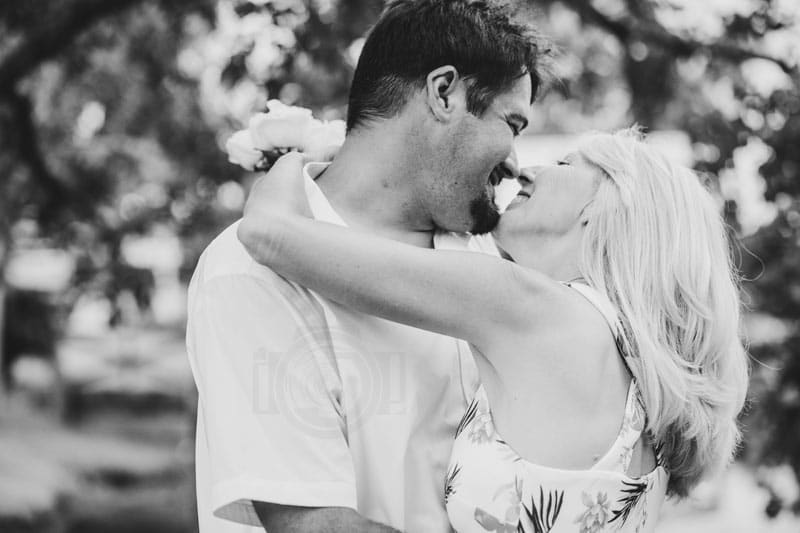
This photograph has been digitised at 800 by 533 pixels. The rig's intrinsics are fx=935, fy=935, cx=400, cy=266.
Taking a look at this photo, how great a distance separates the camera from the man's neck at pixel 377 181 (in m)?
2.17

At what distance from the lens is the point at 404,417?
6.46 feet

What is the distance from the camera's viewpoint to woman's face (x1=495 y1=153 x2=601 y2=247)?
2.15 metres

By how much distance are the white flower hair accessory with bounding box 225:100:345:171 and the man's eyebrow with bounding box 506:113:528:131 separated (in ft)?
1.60

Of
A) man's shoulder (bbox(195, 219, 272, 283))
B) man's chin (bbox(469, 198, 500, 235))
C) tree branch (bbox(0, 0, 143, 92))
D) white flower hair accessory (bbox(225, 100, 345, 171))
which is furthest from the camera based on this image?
tree branch (bbox(0, 0, 143, 92))

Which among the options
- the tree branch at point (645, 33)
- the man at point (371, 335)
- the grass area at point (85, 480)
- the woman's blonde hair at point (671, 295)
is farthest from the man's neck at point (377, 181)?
the grass area at point (85, 480)

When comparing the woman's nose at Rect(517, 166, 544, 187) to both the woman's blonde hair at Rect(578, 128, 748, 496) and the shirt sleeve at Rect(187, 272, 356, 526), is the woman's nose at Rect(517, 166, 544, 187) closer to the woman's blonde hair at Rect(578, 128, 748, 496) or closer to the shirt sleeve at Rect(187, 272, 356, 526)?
the woman's blonde hair at Rect(578, 128, 748, 496)

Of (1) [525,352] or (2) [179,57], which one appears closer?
(1) [525,352]

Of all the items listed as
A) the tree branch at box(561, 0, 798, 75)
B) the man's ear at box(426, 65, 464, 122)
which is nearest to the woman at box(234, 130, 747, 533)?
the man's ear at box(426, 65, 464, 122)

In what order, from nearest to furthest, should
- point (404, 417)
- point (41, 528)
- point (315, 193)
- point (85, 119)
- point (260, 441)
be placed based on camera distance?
point (260, 441) → point (404, 417) → point (315, 193) → point (85, 119) → point (41, 528)

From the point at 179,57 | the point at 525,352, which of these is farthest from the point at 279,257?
the point at 179,57

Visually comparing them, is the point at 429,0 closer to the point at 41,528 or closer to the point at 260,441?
the point at 260,441

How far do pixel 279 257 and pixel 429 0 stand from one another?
2.55 ft

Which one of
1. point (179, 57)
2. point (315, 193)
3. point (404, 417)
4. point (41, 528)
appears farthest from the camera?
point (41, 528)

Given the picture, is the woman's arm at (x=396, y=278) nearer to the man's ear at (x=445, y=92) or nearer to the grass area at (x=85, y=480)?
the man's ear at (x=445, y=92)
